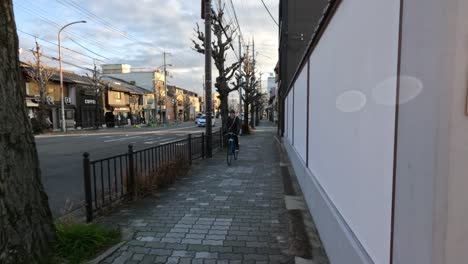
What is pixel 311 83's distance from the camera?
5.90 m

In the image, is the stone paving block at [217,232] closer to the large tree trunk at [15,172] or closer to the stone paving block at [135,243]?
the stone paving block at [135,243]

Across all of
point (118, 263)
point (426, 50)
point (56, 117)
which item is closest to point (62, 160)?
point (118, 263)

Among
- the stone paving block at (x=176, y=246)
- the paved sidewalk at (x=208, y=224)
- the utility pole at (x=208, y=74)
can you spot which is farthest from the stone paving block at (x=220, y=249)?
the utility pole at (x=208, y=74)

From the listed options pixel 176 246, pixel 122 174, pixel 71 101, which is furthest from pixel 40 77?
pixel 176 246

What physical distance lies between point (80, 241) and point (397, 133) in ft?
12.0

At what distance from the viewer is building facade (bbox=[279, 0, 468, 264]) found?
135 centimetres

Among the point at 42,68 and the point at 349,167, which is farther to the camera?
the point at 42,68

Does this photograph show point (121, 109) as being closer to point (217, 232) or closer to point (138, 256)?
point (217, 232)

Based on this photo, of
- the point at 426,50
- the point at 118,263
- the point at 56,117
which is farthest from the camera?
the point at 56,117

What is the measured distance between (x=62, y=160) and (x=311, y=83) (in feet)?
33.7

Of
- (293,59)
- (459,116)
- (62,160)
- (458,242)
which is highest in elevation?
(293,59)

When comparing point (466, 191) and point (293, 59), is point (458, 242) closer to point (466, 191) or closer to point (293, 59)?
point (466, 191)

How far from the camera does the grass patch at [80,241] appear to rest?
3.69 m

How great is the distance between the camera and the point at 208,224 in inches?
194
